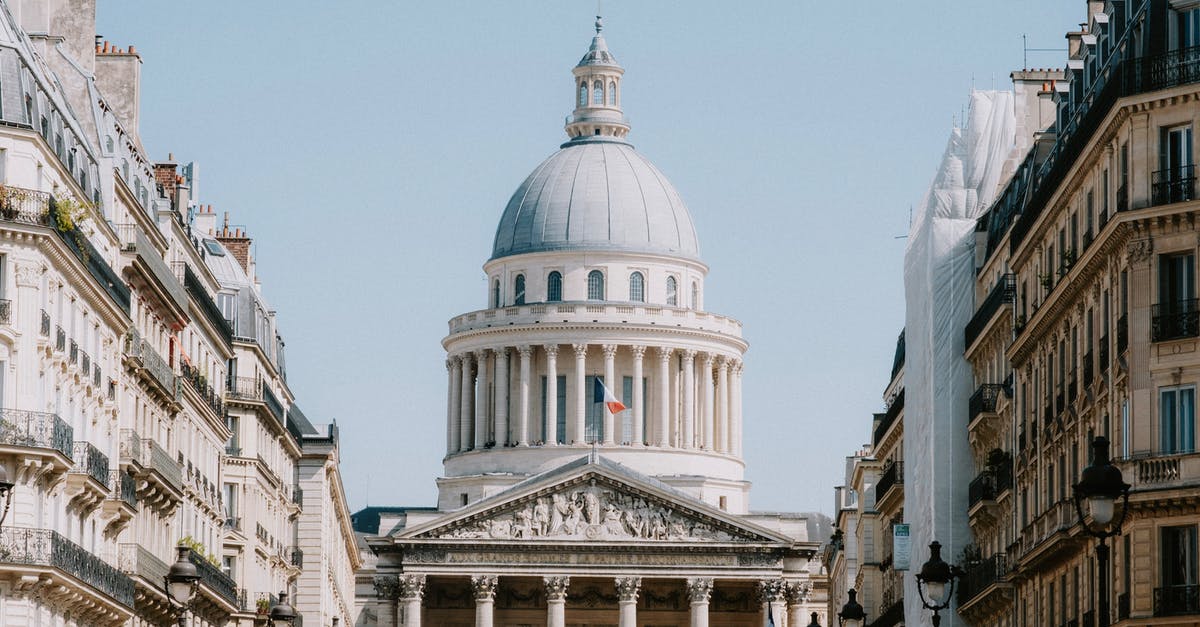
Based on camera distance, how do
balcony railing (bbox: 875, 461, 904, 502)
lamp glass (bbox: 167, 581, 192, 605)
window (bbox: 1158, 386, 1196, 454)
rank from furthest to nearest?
balcony railing (bbox: 875, 461, 904, 502)
window (bbox: 1158, 386, 1196, 454)
lamp glass (bbox: 167, 581, 192, 605)

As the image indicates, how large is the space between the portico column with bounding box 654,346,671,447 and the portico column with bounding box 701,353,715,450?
83.8 inches

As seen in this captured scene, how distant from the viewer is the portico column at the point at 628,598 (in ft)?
394

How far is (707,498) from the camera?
13562 cm

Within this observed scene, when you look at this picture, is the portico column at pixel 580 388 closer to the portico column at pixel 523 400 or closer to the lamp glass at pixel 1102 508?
the portico column at pixel 523 400

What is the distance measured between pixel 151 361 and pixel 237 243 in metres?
28.6

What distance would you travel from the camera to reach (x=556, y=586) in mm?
120562

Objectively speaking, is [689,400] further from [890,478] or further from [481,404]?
[890,478]

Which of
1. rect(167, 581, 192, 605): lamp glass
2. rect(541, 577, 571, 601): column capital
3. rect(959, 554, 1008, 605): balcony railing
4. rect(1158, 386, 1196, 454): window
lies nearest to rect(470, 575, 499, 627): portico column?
rect(541, 577, 571, 601): column capital

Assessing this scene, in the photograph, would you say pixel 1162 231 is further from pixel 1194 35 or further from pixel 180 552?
pixel 180 552

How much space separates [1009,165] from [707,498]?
72.2 m

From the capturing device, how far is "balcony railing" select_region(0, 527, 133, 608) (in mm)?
43062

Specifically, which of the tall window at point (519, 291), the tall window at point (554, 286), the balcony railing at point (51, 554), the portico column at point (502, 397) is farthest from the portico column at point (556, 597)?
the balcony railing at point (51, 554)

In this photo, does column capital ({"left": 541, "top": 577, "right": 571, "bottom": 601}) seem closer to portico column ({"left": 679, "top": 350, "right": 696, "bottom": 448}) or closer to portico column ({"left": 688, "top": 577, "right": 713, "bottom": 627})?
portico column ({"left": 688, "top": 577, "right": 713, "bottom": 627})

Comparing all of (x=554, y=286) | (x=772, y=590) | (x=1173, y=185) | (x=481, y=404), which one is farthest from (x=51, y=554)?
(x=554, y=286)
